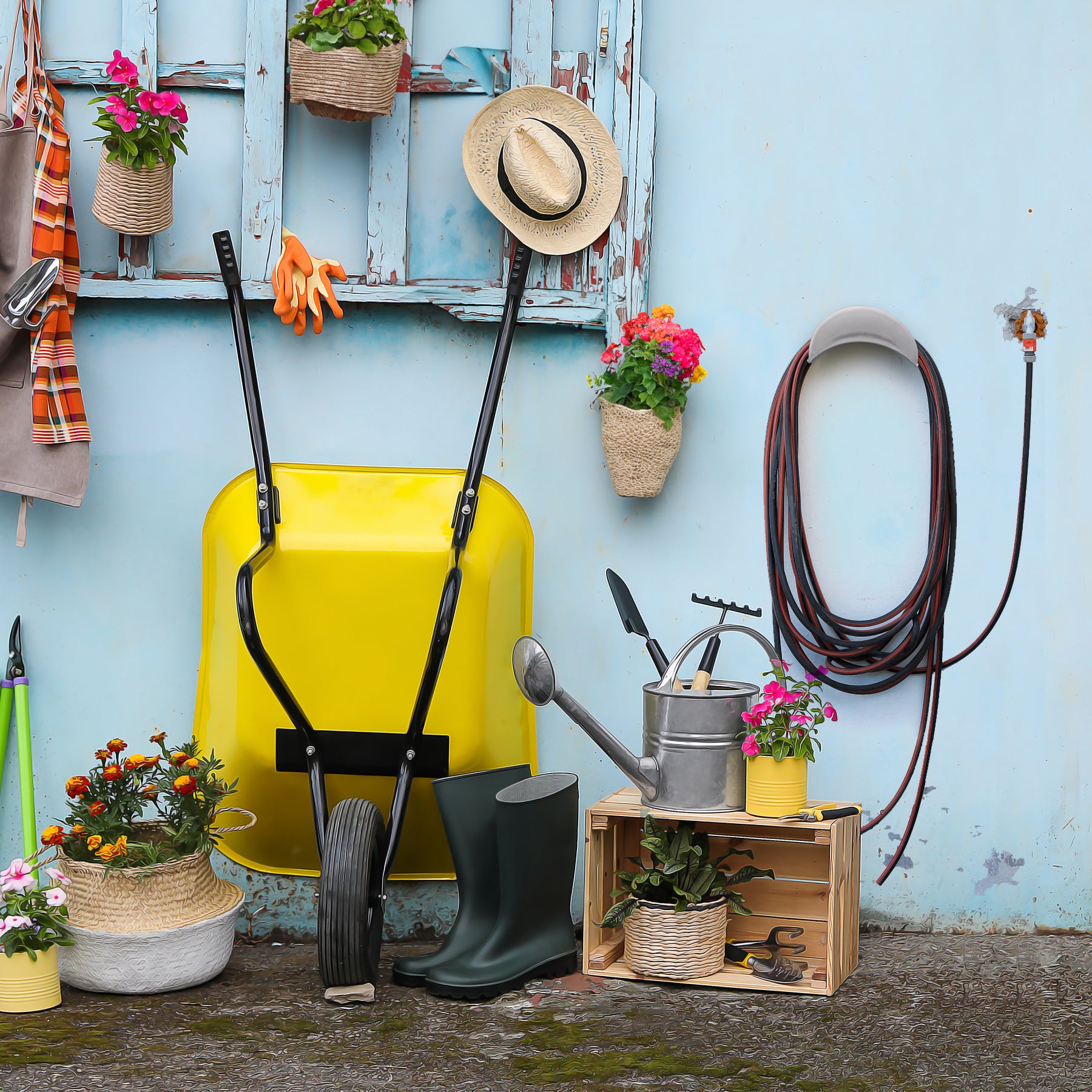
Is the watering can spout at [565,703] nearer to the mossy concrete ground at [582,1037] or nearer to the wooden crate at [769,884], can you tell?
the wooden crate at [769,884]

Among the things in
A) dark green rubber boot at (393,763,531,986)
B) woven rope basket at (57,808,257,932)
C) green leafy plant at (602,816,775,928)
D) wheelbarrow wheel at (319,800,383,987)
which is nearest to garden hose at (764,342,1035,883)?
green leafy plant at (602,816,775,928)

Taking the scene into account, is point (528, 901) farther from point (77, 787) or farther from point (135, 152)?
point (135, 152)

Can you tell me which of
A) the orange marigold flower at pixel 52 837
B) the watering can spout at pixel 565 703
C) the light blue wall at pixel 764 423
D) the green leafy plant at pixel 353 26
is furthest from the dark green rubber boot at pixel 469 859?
the green leafy plant at pixel 353 26

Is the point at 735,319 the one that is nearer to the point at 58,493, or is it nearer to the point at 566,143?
the point at 566,143

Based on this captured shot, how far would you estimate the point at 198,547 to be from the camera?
8.94 ft

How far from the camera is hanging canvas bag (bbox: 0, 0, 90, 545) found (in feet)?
8.29

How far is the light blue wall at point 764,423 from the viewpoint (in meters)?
2.67

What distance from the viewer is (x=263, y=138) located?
104 inches

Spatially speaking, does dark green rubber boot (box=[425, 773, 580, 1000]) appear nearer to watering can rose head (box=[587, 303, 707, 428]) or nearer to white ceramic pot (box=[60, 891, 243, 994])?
white ceramic pot (box=[60, 891, 243, 994])

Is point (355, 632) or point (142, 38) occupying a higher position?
point (142, 38)

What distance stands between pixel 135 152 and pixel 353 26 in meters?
0.55

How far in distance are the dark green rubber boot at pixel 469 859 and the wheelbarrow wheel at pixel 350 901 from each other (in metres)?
0.14

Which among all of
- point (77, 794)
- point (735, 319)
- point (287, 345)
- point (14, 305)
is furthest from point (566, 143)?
point (77, 794)

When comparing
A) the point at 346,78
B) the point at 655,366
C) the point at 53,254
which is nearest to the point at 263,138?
the point at 346,78
